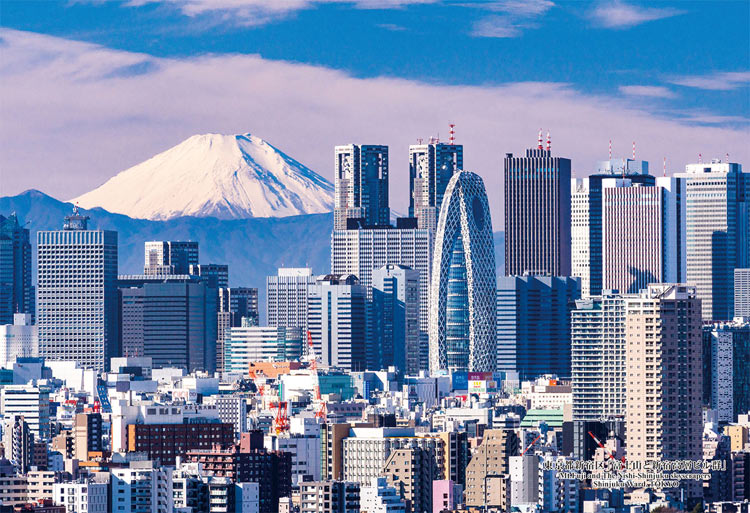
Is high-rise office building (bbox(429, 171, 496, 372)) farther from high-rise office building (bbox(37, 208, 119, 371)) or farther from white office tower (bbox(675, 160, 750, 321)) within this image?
high-rise office building (bbox(37, 208, 119, 371))

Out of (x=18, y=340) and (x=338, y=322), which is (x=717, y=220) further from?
(x=18, y=340)

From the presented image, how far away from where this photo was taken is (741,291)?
180m

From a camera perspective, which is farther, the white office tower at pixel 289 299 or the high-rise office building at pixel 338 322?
the white office tower at pixel 289 299

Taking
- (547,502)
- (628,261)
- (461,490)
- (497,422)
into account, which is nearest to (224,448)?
(461,490)

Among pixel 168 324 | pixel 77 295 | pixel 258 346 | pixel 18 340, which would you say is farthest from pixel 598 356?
pixel 18 340

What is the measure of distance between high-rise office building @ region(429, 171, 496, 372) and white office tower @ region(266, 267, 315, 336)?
1954 centimetres

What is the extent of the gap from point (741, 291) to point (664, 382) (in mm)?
96945

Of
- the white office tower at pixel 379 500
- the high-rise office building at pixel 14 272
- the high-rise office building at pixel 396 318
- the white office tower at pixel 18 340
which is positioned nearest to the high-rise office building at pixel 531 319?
the high-rise office building at pixel 396 318

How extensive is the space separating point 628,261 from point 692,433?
99136 millimetres

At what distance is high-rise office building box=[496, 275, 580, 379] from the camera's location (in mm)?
178500

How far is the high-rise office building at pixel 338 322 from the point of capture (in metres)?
181

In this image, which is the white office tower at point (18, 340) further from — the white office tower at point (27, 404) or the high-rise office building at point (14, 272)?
the white office tower at point (27, 404)

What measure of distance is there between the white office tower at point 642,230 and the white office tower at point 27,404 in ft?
215

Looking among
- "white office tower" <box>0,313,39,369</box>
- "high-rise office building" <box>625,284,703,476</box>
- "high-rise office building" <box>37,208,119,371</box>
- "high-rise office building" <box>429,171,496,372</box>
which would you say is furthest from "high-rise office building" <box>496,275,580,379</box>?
"high-rise office building" <box>625,284,703,476</box>
